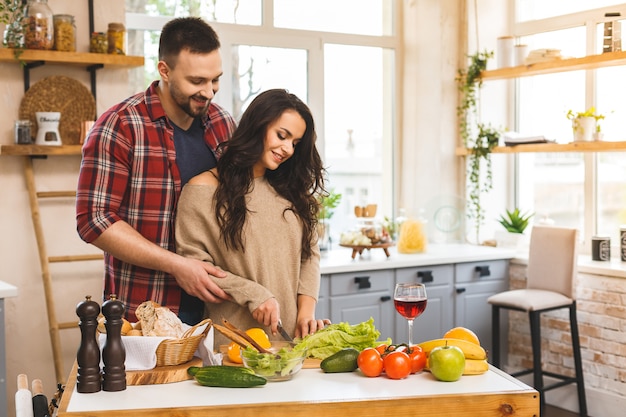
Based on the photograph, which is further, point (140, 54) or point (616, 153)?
point (616, 153)

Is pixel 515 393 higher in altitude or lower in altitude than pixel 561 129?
lower

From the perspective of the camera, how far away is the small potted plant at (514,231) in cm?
532

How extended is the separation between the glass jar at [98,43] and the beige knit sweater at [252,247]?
1.82 metres

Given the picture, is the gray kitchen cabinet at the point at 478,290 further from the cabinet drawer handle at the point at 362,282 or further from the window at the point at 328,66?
the window at the point at 328,66

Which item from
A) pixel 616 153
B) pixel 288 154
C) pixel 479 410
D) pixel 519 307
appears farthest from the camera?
pixel 616 153

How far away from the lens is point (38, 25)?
3.89 meters

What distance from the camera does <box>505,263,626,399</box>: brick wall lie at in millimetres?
4469

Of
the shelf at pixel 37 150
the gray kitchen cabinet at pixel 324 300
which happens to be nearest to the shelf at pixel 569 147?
the gray kitchen cabinet at pixel 324 300

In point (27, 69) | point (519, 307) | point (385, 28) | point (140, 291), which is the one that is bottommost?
point (519, 307)

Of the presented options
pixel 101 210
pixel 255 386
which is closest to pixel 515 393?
pixel 255 386

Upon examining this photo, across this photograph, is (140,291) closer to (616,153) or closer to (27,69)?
(27,69)

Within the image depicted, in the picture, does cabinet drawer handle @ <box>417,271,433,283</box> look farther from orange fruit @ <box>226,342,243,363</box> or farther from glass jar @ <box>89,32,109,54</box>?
orange fruit @ <box>226,342,243,363</box>

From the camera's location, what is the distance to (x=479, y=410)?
1930 mm

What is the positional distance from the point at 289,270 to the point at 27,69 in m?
2.12
